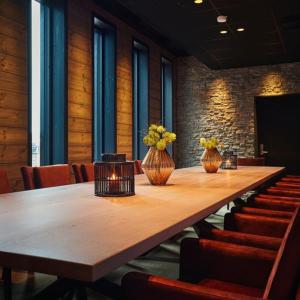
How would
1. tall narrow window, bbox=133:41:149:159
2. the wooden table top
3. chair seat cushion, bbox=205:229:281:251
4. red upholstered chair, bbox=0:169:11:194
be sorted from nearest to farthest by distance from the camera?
the wooden table top, chair seat cushion, bbox=205:229:281:251, red upholstered chair, bbox=0:169:11:194, tall narrow window, bbox=133:41:149:159

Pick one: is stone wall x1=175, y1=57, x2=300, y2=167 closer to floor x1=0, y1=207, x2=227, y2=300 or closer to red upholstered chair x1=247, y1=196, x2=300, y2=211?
floor x1=0, y1=207, x2=227, y2=300

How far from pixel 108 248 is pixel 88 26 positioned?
5.39m

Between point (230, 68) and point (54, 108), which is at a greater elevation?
point (230, 68)

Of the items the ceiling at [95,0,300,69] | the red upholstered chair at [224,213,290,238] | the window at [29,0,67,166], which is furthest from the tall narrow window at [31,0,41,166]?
the red upholstered chair at [224,213,290,238]

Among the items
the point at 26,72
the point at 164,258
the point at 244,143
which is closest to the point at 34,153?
the point at 26,72

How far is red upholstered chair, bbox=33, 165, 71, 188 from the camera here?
2959 millimetres

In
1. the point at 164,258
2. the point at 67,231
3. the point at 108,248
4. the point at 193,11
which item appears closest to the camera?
the point at 108,248

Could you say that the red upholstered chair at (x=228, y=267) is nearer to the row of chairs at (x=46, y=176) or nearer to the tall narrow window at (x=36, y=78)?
the row of chairs at (x=46, y=176)

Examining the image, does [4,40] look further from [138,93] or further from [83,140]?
[138,93]

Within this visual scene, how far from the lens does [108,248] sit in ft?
3.47

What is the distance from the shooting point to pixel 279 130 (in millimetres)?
8633

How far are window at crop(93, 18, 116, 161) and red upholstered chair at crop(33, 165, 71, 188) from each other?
3190mm

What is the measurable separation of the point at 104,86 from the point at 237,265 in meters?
5.39

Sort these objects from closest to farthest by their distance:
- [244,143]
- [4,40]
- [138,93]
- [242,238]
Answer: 1. [242,238]
2. [4,40]
3. [138,93]
4. [244,143]
